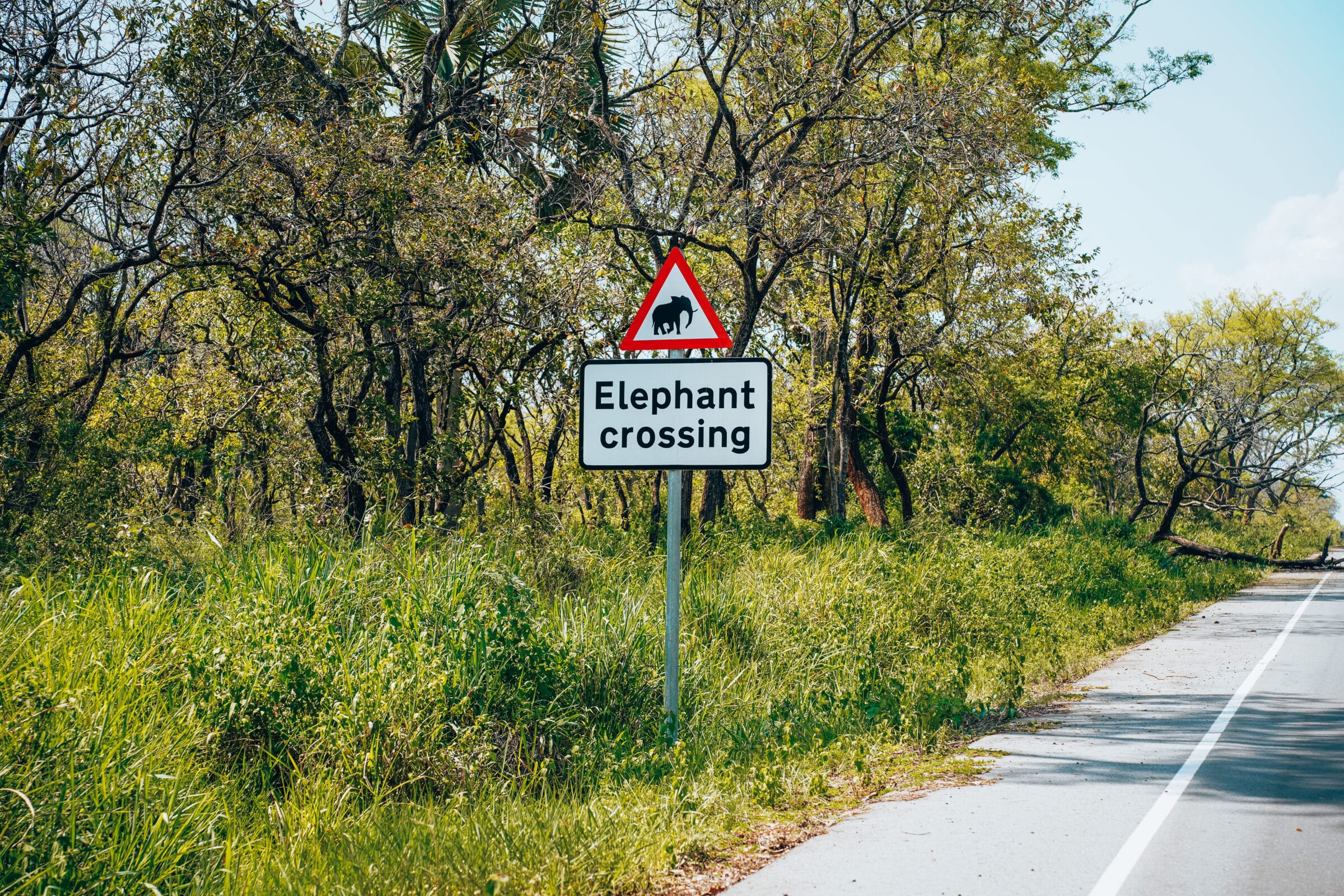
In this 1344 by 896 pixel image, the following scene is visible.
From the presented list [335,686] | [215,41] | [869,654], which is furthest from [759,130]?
[335,686]

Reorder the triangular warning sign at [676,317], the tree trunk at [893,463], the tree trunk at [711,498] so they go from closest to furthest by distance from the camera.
→ the triangular warning sign at [676,317] < the tree trunk at [711,498] < the tree trunk at [893,463]

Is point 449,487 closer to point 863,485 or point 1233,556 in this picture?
point 863,485

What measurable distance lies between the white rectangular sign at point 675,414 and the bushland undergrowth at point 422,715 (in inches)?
55.4

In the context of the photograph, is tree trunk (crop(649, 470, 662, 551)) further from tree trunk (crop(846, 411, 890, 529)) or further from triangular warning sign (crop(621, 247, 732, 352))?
triangular warning sign (crop(621, 247, 732, 352))

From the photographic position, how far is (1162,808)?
19.2 feet

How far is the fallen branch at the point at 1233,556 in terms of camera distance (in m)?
25.9

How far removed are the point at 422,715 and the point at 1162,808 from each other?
14.1ft

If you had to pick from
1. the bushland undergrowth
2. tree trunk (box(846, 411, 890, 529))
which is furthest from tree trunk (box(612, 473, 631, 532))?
the bushland undergrowth

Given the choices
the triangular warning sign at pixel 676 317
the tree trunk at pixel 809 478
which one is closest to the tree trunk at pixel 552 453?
the tree trunk at pixel 809 478

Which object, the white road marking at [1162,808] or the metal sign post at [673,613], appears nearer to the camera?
the white road marking at [1162,808]

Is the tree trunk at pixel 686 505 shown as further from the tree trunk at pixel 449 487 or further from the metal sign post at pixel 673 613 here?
the metal sign post at pixel 673 613

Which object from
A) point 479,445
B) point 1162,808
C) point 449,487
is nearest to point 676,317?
point 1162,808

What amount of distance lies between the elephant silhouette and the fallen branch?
23200 millimetres

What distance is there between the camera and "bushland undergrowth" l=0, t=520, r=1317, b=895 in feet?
13.7
